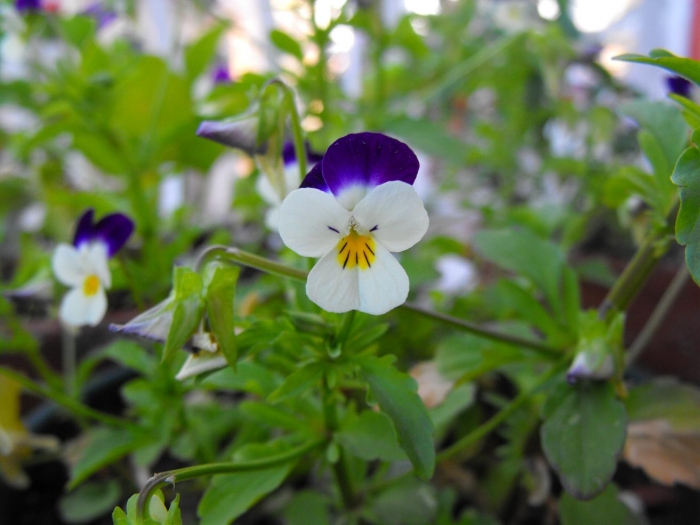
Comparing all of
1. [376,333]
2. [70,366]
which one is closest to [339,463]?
[376,333]

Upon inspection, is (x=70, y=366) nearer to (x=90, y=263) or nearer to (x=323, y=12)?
(x=90, y=263)

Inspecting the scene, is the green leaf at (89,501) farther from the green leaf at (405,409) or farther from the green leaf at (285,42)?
the green leaf at (285,42)

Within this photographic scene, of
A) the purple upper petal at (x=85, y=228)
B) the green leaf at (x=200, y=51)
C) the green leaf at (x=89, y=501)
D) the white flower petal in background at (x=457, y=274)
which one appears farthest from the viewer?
the white flower petal in background at (x=457, y=274)

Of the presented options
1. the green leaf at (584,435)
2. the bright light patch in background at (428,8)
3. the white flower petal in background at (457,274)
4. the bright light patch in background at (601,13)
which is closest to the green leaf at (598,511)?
the green leaf at (584,435)

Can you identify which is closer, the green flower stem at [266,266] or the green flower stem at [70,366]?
the green flower stem at [266,266]

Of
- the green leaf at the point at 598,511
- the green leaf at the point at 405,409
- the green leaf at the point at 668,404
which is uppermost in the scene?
the green leaf at the point at 405,409

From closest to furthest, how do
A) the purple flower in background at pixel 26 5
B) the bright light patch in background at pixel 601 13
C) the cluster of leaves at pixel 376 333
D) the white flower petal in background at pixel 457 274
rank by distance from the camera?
the cluster of leaves at pixel 376 333, the purple flower in background at pixel 26 5, the white flower petal in background at pixel 457 274, the bright light patch in background at pixel 601 13

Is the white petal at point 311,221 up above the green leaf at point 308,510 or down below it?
above
